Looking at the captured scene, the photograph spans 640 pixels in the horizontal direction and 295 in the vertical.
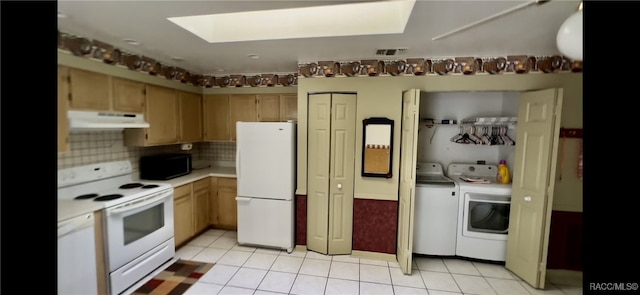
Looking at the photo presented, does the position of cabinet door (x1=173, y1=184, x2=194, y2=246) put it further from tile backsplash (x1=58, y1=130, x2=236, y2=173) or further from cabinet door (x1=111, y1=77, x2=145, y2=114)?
cabinet door (x1=111, y1=77, x2=145, y2=114)

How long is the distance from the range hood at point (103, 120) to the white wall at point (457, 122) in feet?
7.55

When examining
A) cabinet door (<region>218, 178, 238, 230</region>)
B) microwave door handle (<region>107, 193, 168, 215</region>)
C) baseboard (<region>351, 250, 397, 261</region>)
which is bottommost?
baseboard (<region>351, 250, 397, 261</region>)

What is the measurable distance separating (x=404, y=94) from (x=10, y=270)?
2146 millimetres

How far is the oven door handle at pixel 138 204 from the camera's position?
1.13 meters

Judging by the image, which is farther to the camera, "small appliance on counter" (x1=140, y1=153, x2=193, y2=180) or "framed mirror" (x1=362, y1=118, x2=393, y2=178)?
"framed mirror" (x1=362, y1=118, x2=393, y2=178)

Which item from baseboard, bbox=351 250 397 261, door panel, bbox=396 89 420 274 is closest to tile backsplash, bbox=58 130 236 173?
door panel, bbox=396 89 420 274

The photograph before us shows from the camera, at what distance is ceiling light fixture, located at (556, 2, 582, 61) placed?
16.0 inches

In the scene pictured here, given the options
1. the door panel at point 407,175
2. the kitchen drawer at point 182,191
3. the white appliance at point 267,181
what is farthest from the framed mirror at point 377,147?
the kitchen drawer at point 182,191

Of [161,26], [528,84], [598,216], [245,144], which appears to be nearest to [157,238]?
[245,144]

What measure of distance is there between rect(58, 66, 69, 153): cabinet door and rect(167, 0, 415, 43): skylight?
1.06m

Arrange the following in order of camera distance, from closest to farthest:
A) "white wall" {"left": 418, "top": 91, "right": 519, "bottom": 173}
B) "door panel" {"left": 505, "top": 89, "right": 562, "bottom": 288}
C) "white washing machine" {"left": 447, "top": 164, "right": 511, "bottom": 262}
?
"door panel" {"left": 505, "top": 89, "right": 562, "bottom": 288} → "white washing machine" {"left": 447, "top": 164, "right": 511, "bottom": 262} → "white wall" {"left": 418, "top": 91, "right": 519, "bottom": 173}

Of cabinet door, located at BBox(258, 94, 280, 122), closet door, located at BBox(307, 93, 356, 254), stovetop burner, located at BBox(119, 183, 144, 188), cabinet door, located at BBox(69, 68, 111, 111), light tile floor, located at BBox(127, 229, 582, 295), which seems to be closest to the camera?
cabinet door, located at BBox(69, 68, 111, 111)

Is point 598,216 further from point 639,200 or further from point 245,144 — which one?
point 245,144

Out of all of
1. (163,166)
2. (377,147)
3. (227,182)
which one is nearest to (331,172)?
(377,147)
